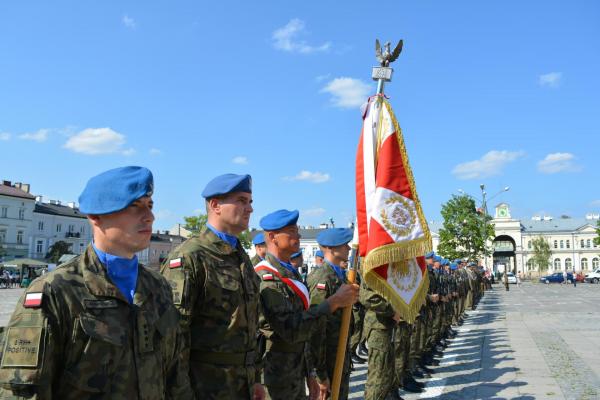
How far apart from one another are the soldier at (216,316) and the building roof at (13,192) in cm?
6912

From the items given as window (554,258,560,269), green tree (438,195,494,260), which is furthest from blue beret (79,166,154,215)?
window (554,258,560,269)

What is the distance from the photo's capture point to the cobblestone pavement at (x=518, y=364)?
7480 millimetres

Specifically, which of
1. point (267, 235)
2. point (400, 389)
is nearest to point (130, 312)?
point (267, 235)

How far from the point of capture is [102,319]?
1947 millimetres

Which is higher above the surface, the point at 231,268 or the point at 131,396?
the point at 231,268

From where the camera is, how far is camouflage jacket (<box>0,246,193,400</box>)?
1773 mm

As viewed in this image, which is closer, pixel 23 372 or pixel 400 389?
pixel 23 372

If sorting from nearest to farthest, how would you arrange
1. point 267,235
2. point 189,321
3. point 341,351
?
1. point 189,321
2. point 341,351
3. point 267,235

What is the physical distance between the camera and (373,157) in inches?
187

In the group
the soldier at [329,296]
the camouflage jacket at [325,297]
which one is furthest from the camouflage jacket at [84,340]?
the camouflage jacket at [325,297]

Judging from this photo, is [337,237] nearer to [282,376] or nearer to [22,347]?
[282,376]

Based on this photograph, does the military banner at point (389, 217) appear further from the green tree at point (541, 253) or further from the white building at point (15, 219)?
the green tree at point (541, 253)

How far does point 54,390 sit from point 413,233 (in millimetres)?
3434

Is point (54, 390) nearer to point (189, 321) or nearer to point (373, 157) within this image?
point (189, 321)
